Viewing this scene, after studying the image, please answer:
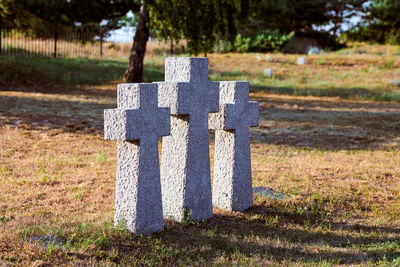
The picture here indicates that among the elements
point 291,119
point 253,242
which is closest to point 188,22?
point 291,119

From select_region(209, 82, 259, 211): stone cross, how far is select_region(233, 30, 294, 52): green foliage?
792 inches

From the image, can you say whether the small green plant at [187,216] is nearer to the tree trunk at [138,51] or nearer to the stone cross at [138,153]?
the stone cross at [138,153]

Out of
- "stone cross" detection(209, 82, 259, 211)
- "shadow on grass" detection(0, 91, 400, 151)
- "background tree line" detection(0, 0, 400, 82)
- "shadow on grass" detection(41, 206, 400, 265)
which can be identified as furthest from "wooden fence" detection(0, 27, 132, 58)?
"shadow on grass" detection(41, 206, 400, 265)

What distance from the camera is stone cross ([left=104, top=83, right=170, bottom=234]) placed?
372cm

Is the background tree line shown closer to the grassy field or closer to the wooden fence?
the wooden fence

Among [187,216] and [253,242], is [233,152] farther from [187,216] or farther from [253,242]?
[253,242]

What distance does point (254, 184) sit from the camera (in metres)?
5.88

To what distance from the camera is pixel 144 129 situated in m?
3.79

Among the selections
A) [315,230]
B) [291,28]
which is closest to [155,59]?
[291,28]

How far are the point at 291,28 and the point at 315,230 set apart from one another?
28517 millimetres

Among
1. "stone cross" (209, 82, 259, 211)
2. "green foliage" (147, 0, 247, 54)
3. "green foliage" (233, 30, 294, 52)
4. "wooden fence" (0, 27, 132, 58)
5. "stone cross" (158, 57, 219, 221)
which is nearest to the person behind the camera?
"stone cross" (158, 57, 219, 221)

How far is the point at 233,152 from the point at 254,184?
122 centimetres

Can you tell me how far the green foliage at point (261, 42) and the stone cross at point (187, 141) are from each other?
2063 cm

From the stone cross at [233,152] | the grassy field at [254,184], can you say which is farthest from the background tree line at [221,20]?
the stone cross at [233,152]
